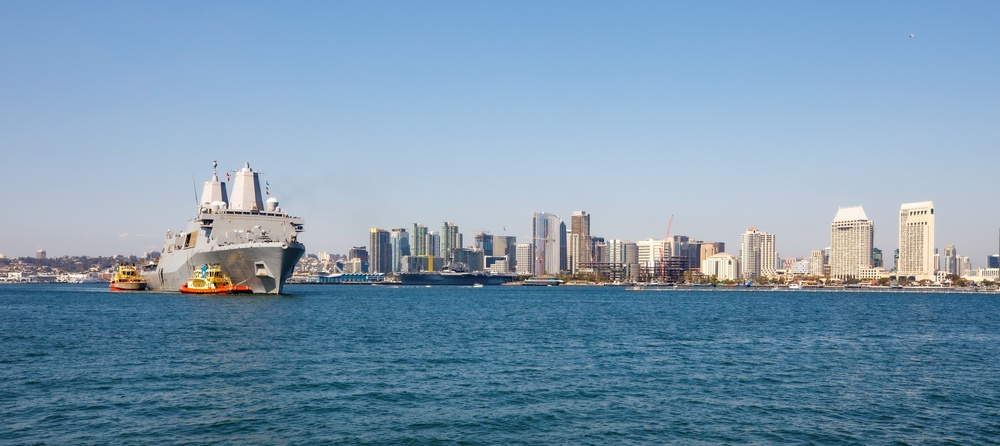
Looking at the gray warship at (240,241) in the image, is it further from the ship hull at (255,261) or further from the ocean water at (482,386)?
the ocean water at (482,386)

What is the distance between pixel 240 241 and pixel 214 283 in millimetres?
6222

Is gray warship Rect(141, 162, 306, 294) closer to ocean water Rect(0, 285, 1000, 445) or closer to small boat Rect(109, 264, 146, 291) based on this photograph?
small boat Rect(109, 264, 146, 291)

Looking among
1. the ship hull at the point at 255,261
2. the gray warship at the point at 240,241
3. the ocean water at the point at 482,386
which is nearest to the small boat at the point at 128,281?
the gray warship at the point at 240,241

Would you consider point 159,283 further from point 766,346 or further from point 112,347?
point 766,346

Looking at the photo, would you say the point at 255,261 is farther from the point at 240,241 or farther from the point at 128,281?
the point at 128,281

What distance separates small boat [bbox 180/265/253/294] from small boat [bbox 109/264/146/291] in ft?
125

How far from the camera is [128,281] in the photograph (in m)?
130

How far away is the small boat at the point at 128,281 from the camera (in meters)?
128

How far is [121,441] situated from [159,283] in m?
105

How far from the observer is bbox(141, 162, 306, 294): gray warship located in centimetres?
9006

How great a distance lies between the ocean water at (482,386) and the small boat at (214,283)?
36.5 meters

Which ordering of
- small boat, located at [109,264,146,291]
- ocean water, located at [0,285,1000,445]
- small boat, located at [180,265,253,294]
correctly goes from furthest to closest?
small boat, located at [109,264,146,291] < small boat, located at [180,265,253,294] < ocean water, located at [0,285,1000,445]

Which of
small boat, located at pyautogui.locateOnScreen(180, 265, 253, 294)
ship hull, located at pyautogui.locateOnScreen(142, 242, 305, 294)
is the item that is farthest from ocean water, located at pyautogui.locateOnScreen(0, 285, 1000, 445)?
small boat, located at pyautogui.locateOnScreen(180, 265, 253, 294)

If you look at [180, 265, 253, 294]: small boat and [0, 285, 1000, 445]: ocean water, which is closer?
[0, 285, 1000, 445]: ocean water
